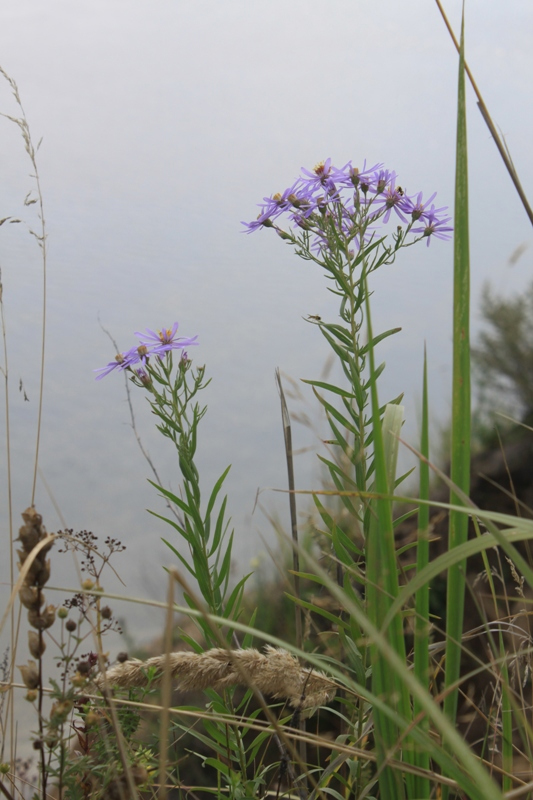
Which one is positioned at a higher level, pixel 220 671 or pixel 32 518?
pixel 32 518

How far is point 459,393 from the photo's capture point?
67cm

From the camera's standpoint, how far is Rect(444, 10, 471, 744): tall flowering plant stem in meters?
0.67

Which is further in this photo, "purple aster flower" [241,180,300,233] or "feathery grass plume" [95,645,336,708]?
"purple aster flower" [241,180,300,233]

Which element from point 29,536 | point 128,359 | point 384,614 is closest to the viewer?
point 29,536

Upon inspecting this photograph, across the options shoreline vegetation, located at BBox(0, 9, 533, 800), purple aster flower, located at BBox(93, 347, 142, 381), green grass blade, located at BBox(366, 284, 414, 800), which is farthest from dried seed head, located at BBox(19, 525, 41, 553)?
purple aster flower, located at BBox(93, 347, 142, 381)

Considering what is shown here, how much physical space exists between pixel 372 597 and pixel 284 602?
6.64ft

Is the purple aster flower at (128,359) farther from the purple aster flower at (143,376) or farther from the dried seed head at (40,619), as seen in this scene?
the dried seed head at (40,619)

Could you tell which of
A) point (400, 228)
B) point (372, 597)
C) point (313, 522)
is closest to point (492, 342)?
point (400, 228)

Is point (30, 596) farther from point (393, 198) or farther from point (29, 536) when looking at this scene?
point (393, 198)

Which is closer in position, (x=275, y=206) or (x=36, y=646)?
(x=36, y=646)

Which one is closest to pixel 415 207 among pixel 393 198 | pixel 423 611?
pixel 393 198

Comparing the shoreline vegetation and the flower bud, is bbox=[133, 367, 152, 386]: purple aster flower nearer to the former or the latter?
the shoreline vegetation

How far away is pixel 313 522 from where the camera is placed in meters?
1.02

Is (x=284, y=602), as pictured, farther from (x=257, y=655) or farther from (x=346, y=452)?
(x=257, y=655)
